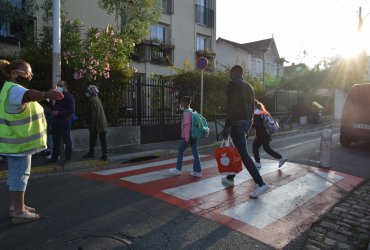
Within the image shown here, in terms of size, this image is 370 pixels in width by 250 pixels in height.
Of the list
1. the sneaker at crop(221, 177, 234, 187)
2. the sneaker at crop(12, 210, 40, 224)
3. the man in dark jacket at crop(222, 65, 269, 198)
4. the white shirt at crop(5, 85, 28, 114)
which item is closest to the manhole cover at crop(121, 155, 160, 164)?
the sneaker at crop(221, 177, 234, 187)

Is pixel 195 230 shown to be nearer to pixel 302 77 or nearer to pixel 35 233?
pixel 35 233

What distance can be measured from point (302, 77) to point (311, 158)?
24.4 metres

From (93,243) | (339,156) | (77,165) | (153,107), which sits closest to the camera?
(93,243)

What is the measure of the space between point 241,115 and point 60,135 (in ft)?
14.3

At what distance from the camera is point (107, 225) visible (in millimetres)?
4188

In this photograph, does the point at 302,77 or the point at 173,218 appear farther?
the point at 302,77

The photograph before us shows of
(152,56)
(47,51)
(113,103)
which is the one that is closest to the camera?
(47,51)

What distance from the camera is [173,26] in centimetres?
2273

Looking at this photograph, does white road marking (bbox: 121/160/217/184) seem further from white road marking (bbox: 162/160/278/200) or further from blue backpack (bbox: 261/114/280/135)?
blue backpack (bbox: 261/114/280/135)

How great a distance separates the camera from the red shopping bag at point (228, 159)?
19.4ft

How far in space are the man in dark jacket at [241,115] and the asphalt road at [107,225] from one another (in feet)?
4.53

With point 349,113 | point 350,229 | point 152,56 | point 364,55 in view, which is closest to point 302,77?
point 364,55

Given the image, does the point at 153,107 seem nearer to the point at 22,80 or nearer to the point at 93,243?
the point at 22,80

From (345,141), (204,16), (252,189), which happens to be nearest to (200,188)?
(252,189)
